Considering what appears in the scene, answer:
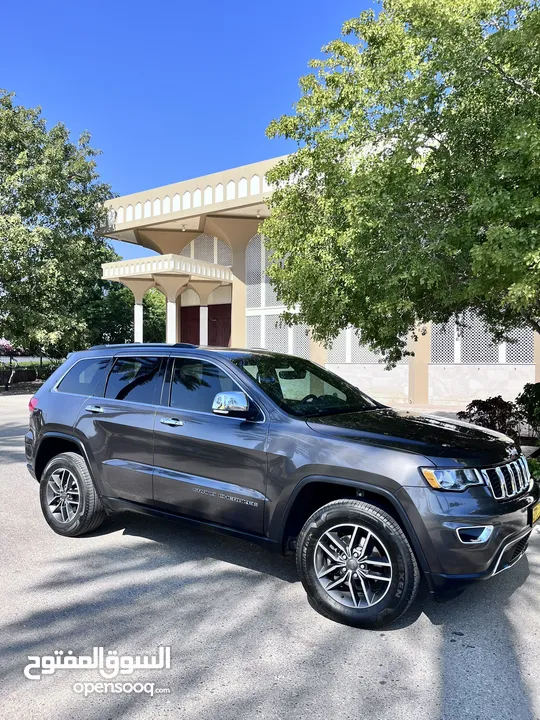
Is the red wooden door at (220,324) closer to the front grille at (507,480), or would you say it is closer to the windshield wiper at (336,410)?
the windshield wiper at (336,410)

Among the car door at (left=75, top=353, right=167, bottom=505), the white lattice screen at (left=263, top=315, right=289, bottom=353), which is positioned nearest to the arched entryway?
the white lattice screen at (left=263, top=315, right=289, bottom=353)

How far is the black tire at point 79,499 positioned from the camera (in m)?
4.77

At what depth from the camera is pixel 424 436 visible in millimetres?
3561

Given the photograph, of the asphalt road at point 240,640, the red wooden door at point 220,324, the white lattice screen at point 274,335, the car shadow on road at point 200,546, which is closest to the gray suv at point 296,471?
the asphalt road at point 240,640

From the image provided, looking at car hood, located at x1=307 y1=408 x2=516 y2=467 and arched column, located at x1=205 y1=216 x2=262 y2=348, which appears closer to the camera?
car hood, located at x1=307 y1=408 x2=516 y2=467

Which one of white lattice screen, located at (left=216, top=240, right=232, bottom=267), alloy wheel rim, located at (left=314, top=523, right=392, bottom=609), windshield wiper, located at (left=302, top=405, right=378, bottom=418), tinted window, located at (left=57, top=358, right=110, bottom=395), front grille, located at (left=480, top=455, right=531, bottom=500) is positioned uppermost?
white lattice screen, located at (left=216, top=240, right=232, bottom=267)

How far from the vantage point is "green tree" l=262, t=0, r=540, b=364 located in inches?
201

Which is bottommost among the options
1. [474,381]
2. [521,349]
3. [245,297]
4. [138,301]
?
[474,381]

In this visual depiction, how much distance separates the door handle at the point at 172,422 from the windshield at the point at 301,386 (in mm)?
630

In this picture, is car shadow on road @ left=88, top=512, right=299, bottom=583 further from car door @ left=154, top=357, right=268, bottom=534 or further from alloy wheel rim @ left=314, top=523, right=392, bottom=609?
alloy wheel rim @ left=314, top=523, right=392, bottom=609

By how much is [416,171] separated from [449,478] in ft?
14.1

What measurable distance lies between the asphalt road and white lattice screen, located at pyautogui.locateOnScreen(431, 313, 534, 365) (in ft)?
46.0

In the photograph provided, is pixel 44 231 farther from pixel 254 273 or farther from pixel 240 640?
pixel 240 640

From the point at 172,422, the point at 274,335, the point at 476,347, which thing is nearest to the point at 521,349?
the point at 476,347
